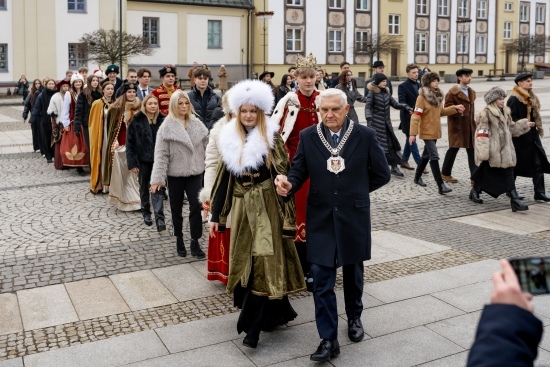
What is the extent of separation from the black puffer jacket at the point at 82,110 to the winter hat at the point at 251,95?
851cm

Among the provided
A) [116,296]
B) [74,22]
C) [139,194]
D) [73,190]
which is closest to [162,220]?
[139,194]

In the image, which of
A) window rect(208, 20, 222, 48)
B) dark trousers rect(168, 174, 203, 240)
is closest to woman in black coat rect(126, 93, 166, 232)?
dark trousers rect(168, 174, 203, 240)

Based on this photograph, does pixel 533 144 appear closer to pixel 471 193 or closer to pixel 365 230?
pixel 471 193

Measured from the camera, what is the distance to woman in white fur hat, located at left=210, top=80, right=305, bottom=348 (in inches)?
208

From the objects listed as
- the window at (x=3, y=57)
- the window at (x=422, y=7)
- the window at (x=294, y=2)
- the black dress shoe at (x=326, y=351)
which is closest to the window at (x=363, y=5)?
the window at (x=422, y=7)

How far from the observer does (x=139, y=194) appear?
10.5 metres

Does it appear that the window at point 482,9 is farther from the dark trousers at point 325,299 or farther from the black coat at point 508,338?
the black coat at point 508,338

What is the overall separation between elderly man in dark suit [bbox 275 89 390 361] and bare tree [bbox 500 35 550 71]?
61.9 metres

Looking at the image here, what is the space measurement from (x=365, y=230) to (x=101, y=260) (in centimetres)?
367

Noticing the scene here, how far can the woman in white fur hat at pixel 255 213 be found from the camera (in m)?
5.28

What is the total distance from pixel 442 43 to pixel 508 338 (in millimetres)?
64577

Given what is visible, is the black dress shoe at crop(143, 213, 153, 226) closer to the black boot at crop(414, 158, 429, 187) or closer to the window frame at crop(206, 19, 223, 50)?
the black boot at crop(414, 158, 429, 187)

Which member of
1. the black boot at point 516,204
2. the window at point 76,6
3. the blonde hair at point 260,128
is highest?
the window at point 76,6

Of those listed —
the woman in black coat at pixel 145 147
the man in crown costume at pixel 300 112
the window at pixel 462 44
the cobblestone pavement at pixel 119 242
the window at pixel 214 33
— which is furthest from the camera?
the window at pixel 462 44
